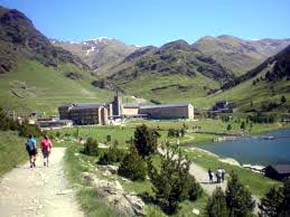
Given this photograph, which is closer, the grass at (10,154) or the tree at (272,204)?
the grass at (10,154)

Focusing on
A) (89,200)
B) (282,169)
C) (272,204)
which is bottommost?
(282,169)

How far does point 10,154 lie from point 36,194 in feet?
44.9

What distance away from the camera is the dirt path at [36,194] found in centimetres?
1906

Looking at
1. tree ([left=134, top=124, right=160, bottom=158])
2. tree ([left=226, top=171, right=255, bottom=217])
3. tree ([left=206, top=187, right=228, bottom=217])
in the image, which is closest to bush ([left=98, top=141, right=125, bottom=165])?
tree ([left=134, top=124, right=160, bottom=158])

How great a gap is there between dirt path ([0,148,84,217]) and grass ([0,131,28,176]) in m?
0.97

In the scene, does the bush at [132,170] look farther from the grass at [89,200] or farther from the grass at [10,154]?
the grass at [89,200]

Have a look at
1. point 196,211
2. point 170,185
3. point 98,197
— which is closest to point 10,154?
point 170,185

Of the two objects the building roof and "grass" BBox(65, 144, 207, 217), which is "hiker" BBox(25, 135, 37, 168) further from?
the building roof

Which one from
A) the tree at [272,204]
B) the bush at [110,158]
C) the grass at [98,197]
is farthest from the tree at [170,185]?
the bush at [110,158]

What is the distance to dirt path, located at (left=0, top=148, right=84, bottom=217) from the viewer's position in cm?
1906

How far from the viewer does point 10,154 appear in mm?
35188

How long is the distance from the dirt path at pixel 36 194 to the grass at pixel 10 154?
969 millimetres

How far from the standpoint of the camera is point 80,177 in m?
27.3

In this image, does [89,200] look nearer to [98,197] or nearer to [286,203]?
[98,197]
